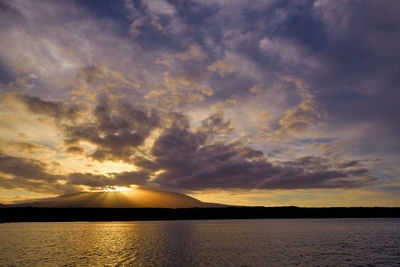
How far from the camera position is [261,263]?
4769 cm

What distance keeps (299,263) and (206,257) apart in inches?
691

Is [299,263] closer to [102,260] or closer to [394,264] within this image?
[394,264]

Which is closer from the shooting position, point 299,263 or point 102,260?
point 299,263

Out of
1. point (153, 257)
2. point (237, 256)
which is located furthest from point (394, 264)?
point (153, 257)

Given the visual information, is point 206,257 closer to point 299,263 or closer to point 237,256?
point 237,256

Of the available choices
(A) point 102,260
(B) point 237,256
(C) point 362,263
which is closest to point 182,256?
(B) point 237,256

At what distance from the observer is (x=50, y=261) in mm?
51469

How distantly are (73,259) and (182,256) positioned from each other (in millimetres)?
21725

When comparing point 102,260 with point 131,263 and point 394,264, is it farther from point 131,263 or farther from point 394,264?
point 394,264

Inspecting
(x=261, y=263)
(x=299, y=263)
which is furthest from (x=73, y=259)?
(x=299, y=263)

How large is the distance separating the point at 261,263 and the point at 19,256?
50.4m

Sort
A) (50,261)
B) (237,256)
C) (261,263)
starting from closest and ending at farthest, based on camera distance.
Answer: (261,263), (50,261), (237,256)

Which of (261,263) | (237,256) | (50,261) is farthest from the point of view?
(237,256)

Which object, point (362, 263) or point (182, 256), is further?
point (182, 256)
